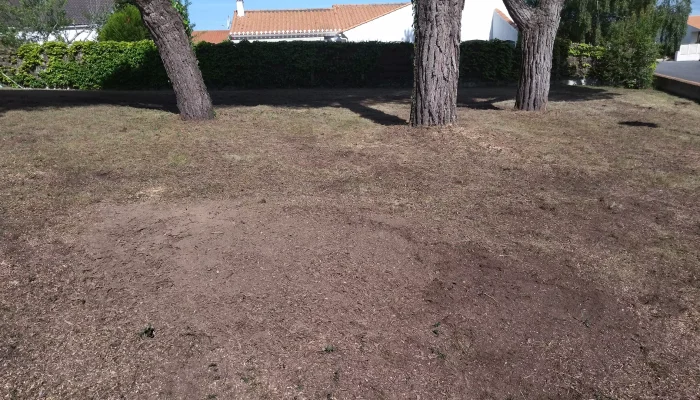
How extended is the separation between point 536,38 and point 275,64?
842 cm

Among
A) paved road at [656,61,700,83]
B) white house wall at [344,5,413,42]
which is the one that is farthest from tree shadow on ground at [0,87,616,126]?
white house wall at [344,5,413,42]

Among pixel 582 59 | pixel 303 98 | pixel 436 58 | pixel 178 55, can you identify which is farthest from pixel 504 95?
pixel 178 55

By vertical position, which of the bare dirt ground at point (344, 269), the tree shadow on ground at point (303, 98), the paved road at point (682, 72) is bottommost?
the paved road at point (682, 72)

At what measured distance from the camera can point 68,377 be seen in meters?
2.64

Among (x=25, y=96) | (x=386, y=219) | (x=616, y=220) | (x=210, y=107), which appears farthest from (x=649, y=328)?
(x=25, y=96)

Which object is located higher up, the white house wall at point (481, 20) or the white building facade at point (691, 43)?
the white house wall at point (481, 20)

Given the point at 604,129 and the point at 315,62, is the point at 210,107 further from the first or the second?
the point at 315,62

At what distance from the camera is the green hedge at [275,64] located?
15078 mm

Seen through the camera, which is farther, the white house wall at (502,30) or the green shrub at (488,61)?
the white house wall at (502,30)

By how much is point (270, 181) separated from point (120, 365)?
3.21 metres

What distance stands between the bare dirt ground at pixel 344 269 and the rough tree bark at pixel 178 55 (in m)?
1.43

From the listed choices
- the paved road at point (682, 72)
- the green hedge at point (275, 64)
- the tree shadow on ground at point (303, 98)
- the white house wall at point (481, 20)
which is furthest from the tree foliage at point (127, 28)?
the paved road at point (682, 72)

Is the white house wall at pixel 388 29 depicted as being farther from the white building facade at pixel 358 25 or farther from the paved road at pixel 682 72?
the paved road at pixel 682 72

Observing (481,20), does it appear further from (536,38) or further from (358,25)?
(536,38)
